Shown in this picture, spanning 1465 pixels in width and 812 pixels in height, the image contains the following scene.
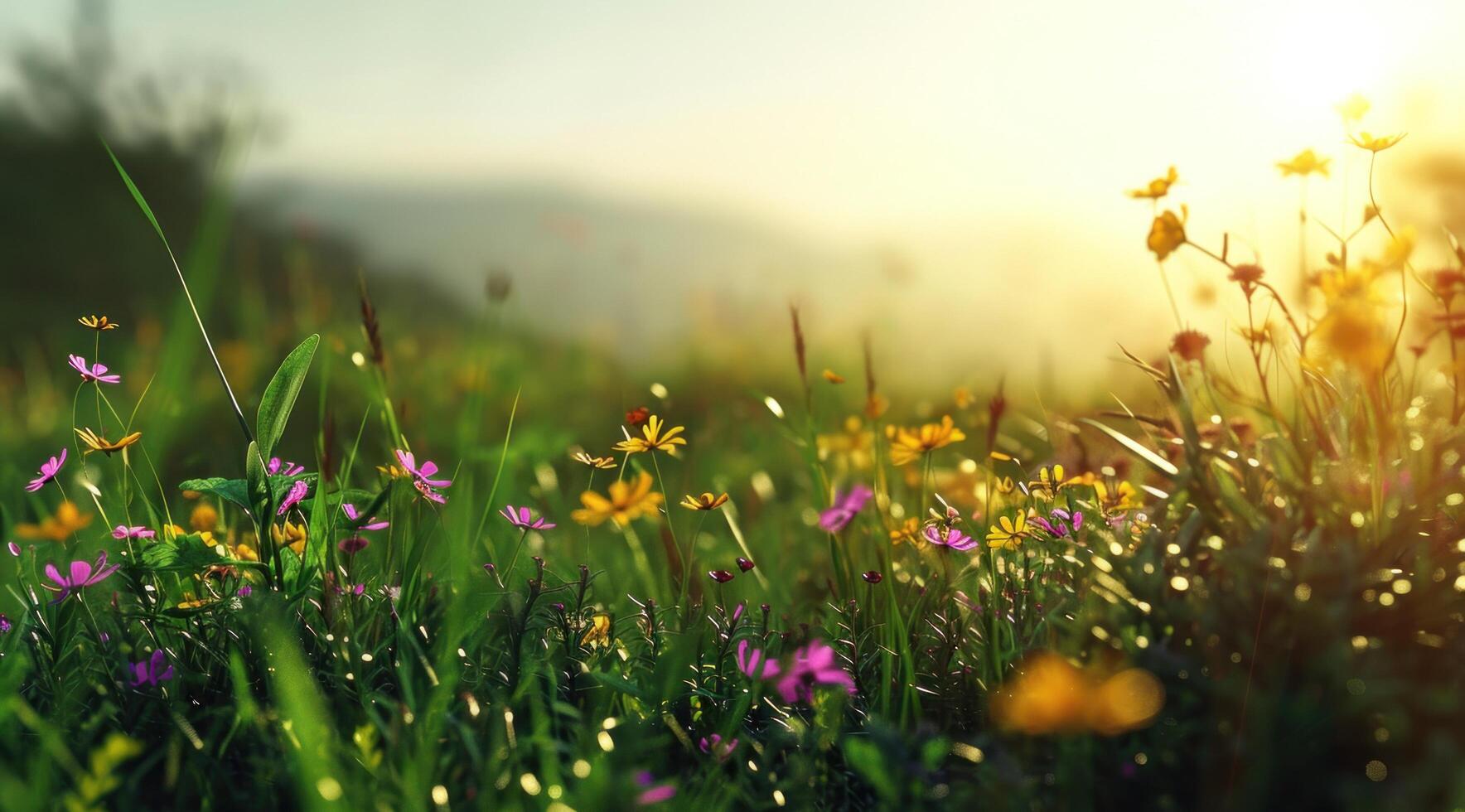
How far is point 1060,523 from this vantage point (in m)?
1.73

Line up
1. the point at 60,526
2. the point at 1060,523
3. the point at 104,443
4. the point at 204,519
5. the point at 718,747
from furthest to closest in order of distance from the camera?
the point at 204,519, the point at 1060,523, the point at 104,443, the point at 60,526, the point at 718,747

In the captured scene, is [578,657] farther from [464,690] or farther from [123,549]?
[123,549]

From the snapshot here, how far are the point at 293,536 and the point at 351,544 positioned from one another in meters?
0.18

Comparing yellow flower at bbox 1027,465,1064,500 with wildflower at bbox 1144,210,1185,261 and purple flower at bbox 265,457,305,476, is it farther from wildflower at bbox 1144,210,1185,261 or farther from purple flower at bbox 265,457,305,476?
purple flower at bbox 265,457,305,476

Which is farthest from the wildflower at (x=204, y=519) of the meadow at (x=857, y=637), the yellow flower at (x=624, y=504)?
the yellow flower at (x=624, y=504)

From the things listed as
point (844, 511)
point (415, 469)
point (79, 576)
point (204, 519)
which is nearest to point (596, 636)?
point (415, 469)

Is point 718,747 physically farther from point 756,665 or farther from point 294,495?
point 294,495

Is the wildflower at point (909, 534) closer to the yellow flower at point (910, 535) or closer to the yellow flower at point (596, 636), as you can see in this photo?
the yellow flower at point (910, 535)

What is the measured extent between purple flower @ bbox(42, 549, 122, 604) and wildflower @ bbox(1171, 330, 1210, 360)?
1.74 metres

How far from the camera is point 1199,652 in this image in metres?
1.31

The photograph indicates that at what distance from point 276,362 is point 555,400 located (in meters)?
1.23

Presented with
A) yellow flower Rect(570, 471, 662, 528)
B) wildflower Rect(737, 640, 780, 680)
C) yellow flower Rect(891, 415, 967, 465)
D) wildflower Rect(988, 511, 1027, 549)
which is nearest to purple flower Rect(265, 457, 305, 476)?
yellow flower Rect(570, 471, 662, 528)

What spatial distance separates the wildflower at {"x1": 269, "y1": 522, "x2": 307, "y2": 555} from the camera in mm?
1726

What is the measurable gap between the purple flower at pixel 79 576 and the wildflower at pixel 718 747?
91cm
